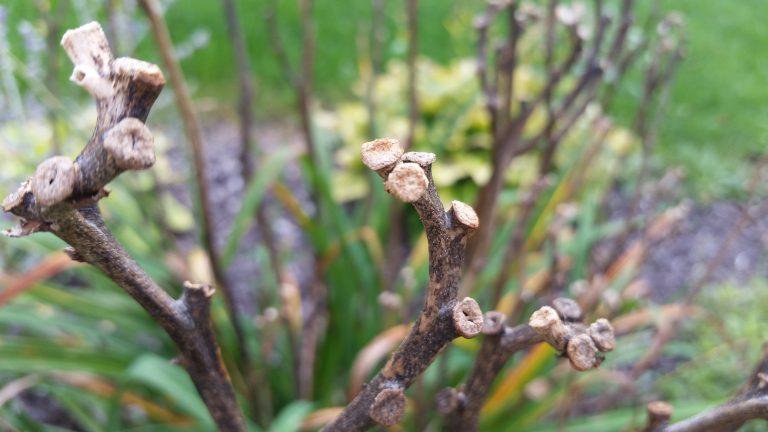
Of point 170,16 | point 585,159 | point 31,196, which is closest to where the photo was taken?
point 31,196

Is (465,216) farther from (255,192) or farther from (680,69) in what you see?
(680,69)

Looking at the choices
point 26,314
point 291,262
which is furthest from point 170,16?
point 26,314

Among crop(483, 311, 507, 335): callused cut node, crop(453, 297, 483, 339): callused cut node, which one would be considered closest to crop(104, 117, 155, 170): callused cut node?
crop(453, 297, 483, 339): callused cut node

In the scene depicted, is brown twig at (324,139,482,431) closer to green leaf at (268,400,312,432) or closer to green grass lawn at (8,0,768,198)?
green leaf at (268,400,312,432)

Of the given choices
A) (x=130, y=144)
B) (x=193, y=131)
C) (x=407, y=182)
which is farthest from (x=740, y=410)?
(x=193, y=131)

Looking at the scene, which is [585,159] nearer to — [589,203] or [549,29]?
[589,203]

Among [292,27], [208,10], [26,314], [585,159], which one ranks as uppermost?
[208,10]

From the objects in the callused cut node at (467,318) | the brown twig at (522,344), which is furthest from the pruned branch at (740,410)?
the callused cut node at (467,318)
